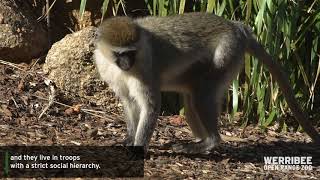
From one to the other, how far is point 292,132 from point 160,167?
2.19 m

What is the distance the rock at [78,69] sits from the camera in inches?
262

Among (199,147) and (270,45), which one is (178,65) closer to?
(199,147)

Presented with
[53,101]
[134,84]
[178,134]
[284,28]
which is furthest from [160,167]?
[284,28]

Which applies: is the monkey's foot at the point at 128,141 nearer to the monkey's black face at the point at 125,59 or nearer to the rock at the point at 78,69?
the monkey's black face at the point at 125,59

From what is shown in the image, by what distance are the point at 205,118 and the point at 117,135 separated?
91 cm

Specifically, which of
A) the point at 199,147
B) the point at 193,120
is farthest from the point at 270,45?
the point at 199,147

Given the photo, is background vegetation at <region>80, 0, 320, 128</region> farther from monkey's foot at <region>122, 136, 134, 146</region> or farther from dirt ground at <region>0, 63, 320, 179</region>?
monkey's foot at <region>122, 136, 134, 146</region>

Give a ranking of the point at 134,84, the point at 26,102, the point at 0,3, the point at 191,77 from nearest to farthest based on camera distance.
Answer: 1. the point at 134,84
2. the point at 191,77
3. the point at 26,102
4. the point at 0,3

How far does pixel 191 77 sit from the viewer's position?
570 cm

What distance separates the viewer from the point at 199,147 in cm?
570

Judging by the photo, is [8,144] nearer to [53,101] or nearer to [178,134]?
[53,101]

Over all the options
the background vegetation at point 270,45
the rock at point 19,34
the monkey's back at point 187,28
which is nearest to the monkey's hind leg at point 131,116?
the monkey's back at point 187,28

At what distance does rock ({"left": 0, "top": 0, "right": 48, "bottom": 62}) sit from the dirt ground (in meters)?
0.15

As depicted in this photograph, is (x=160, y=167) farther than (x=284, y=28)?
No
